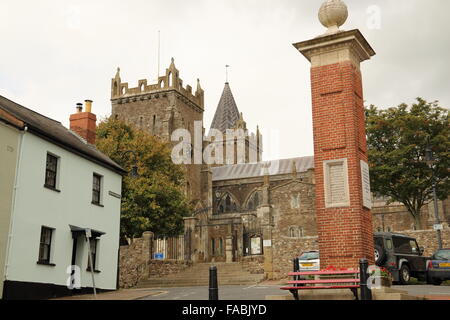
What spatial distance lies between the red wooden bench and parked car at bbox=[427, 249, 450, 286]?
34.6 ft

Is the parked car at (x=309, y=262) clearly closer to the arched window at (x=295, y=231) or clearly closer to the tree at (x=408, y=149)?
the tree at (x=408, y=149)

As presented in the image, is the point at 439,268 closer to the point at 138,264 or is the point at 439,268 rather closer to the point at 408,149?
the point at 408,149

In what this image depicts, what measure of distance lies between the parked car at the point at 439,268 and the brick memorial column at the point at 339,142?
970 cm

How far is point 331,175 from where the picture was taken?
12430 mm

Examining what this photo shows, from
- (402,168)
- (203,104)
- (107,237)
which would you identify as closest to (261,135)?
(203,104)

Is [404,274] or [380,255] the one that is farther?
[404,274]

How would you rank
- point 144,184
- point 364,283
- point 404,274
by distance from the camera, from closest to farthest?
point 364,283
point 404,274
point 144,184

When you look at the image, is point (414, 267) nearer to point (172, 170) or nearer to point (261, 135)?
point (172, 170)

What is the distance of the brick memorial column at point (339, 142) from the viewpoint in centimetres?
1189

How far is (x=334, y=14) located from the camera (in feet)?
42.8

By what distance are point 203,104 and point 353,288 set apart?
67.7m

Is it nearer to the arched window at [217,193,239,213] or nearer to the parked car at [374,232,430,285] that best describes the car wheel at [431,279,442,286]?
the parked car at [374,232,430,285]

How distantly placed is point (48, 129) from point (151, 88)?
51.0 metres

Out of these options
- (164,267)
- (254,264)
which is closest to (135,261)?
(164,267)
